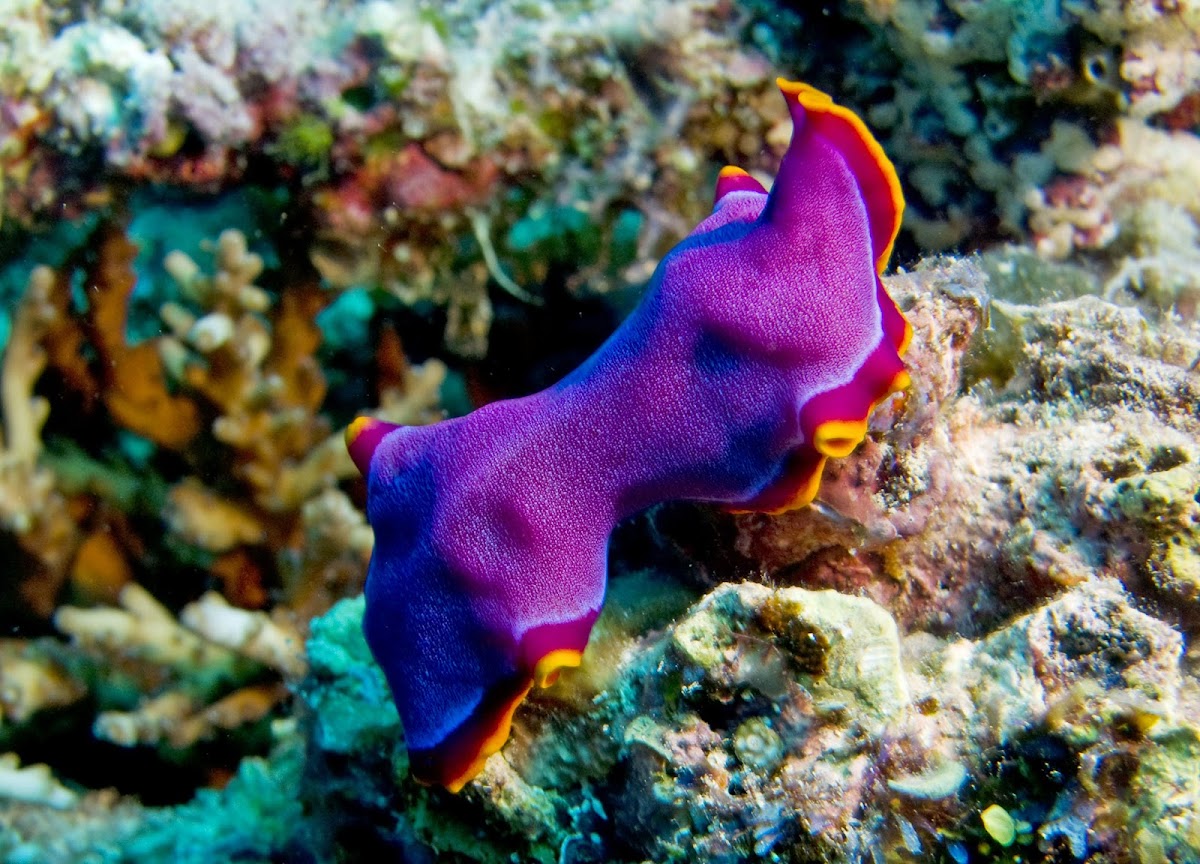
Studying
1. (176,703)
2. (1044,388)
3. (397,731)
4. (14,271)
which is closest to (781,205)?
(1044,388)

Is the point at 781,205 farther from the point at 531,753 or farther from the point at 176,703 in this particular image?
the point at 176,703

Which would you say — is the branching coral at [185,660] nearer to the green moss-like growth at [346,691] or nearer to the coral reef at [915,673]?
the coral reef at [915,673]

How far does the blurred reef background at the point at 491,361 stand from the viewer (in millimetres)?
1792

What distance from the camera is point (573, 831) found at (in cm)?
176

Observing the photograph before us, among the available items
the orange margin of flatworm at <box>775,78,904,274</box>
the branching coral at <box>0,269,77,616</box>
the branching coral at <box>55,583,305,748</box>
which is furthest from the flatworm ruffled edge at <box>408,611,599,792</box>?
the branching coral at <box>0,269,77,616</box>

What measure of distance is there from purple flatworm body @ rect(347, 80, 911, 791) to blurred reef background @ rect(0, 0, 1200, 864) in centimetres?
17

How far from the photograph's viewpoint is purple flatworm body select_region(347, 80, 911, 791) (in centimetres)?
169

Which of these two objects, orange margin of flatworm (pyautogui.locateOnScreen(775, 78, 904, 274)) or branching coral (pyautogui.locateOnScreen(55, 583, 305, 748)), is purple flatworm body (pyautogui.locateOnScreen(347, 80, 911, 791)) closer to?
orange margin of flatworm (pyautogui.locateOnScreen(775, 78, 904, 274))

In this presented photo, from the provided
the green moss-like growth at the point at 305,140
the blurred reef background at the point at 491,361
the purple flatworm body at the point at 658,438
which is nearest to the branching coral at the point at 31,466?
the blurred reef background at the point at 491,361

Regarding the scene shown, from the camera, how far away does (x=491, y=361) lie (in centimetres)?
397

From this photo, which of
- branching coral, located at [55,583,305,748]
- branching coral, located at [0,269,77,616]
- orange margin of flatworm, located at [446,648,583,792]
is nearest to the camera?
orange margin of flatworm, located at [446,648,583,792]

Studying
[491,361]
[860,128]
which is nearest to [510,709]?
[860,128]

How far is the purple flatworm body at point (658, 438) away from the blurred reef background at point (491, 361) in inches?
6.5

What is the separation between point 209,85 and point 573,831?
291 cm
